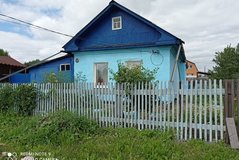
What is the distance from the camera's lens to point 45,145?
18.0 ft

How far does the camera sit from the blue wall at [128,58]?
38.3ft

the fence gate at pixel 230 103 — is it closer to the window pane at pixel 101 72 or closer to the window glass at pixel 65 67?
the window pane at pixel 101 72

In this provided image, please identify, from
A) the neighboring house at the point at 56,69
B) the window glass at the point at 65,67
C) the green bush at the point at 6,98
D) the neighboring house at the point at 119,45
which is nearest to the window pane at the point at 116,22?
the neighboring house at the point at 119,45

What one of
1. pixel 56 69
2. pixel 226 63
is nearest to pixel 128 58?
pixel 56 69

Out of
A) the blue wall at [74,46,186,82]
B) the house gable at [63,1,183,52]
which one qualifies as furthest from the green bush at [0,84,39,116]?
the house gable at [63,1,183,52]

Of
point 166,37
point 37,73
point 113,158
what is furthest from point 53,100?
point 37,73

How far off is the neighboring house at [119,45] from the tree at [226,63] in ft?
48.3

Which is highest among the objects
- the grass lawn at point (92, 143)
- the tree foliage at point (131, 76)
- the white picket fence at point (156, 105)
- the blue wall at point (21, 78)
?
the blue wall at point (21, 78)

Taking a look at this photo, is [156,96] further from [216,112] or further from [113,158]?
[113,158]

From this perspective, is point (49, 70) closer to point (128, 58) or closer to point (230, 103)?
point (128, 58)

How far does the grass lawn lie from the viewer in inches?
185

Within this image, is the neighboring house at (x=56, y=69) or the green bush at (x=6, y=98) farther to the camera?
the neighboring house at (x=56, y=69)

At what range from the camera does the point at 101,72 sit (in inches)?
530

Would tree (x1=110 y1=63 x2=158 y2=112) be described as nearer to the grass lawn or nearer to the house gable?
the grass lawn
